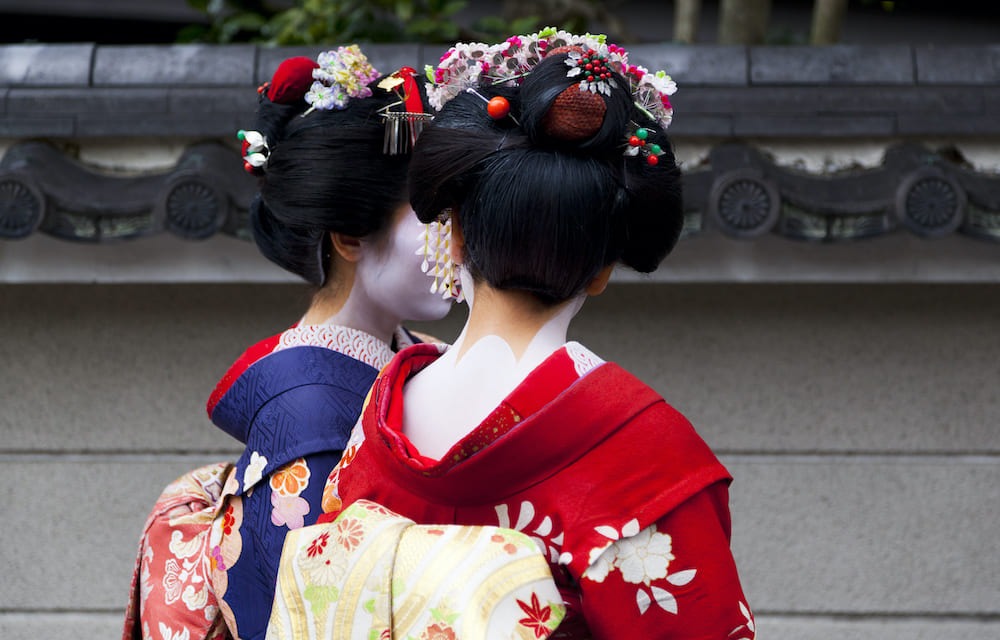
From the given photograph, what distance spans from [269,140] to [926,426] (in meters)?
2.68

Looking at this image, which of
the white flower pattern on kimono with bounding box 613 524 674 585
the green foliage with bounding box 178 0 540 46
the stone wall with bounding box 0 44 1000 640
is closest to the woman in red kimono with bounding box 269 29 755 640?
the white flower pattern on kimono with bounding box 613 524 674 585

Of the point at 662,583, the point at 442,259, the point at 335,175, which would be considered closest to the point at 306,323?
the point at 335,175

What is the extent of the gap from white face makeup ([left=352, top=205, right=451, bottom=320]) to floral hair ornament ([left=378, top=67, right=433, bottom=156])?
0.44ft

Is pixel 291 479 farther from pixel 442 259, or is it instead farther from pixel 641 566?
pixel 641 566

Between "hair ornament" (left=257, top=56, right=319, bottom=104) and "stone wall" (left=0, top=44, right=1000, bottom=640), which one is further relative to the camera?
"stone wall" (left=0, top=44, right=1000, bottom=640)

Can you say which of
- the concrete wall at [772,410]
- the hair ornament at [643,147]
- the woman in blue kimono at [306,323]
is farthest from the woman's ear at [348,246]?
the concrete wall at [772,410]

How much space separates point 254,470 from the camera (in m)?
2.24

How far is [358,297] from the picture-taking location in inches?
95.0

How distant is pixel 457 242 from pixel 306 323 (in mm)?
756

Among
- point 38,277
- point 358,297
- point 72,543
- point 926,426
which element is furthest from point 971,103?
point 72,543

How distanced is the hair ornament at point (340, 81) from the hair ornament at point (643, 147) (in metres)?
0.84

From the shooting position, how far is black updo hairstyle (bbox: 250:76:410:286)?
2289 millimetres

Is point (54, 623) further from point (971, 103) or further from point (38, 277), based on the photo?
point (971, 103)

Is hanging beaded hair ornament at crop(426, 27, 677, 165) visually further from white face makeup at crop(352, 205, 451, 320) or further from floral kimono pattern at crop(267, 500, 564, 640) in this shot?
floral kimono pattern at crop(267, 500, 564, 640)
